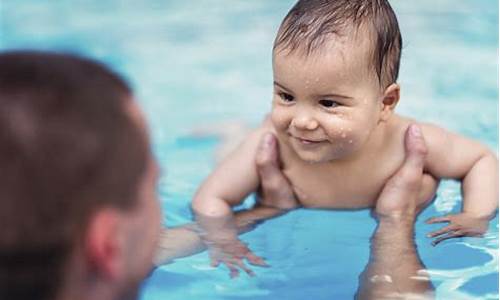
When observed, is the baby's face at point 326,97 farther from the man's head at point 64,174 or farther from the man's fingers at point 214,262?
the man's head at point 64,174

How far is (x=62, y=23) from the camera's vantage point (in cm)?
504

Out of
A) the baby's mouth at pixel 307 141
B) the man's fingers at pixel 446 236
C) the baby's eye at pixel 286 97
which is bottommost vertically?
the man's fingers at pixel 446 236

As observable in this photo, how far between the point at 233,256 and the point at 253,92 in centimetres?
166

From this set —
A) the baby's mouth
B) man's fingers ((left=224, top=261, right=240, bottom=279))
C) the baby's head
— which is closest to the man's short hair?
the baby's head

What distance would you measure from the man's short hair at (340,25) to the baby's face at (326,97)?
1.0 inches

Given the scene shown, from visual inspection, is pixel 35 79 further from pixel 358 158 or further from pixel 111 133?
pixel 358 158

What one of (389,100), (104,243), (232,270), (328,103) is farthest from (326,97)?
(104,243)

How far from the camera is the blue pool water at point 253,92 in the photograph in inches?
98.0

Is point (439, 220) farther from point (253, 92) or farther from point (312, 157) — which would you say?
point (253, 92)

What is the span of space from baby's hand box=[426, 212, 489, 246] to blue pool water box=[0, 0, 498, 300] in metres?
0.02

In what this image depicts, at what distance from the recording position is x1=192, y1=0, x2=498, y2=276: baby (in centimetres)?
241

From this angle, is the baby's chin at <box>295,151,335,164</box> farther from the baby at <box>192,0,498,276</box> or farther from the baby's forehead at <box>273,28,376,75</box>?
the baby's forehead at <box>273,28,376,75</box>

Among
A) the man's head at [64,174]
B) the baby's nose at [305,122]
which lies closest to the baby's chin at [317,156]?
the baby's nose at [305,122]

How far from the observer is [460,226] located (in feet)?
8.62
